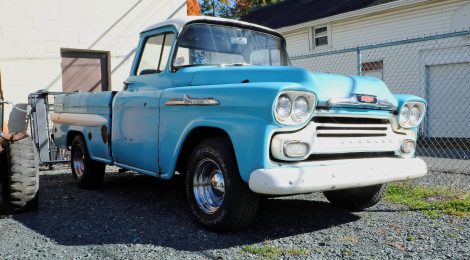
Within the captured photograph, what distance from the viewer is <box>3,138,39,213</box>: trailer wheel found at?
4.29 m

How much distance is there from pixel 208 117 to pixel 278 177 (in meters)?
0.85

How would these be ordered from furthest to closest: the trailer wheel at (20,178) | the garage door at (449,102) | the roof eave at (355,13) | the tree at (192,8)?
the tree at (192,8) → the roof eave at (355,13) → the garage door at (449,102) → the trailer wheel at (20,178)

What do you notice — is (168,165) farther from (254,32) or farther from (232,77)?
(254,32)

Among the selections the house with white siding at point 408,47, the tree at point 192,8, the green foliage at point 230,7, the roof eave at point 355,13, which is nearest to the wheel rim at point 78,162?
the house with white siding at point 408,47

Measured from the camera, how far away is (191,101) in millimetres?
3832

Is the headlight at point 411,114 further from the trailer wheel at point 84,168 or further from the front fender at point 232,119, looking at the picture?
the trailer wheel at point 84,168

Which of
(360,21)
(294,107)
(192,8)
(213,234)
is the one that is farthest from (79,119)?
(192,8)

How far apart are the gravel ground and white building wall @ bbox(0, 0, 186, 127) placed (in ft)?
15.9

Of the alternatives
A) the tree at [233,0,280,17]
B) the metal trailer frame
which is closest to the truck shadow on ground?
the metal trailer frame

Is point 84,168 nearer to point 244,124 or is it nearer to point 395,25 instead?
point 244,124

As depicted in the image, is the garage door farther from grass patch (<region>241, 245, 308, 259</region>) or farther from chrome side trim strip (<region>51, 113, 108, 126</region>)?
grass patch (<region>241, 245, 308, 259</region>)

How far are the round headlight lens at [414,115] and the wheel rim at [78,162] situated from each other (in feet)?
13.4

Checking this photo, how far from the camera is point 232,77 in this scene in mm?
3914

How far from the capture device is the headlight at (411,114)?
409cm
